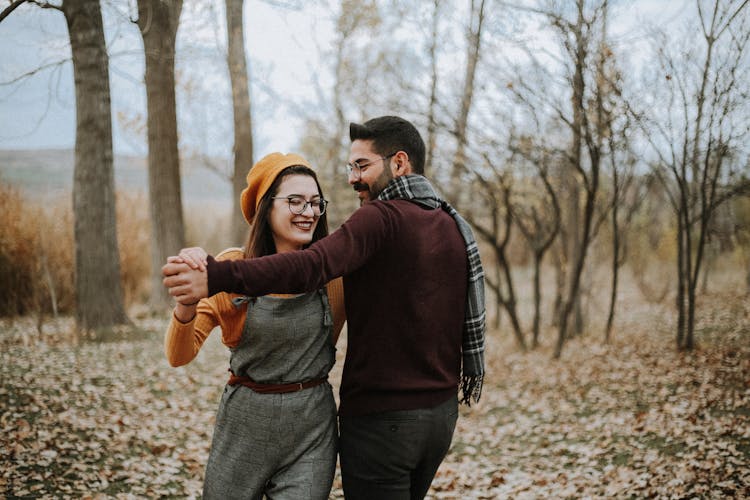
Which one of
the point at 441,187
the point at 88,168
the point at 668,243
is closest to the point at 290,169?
the point at 88,168

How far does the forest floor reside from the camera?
4371 mm

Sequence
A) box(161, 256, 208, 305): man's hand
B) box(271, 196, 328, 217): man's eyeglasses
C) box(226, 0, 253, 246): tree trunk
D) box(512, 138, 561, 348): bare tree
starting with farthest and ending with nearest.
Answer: box(226, 0, 253, 246): tree trunk → box(512, 138, 561, 348): bare tree → box(271, 196, 328, 217): man's eyeglasses → box(161, 256, 208, 305): man's hand

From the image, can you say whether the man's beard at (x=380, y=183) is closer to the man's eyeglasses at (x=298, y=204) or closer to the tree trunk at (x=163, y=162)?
the man's eyeglasses at (x=298, y=204)

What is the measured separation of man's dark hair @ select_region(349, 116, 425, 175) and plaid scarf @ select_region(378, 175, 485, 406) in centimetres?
12

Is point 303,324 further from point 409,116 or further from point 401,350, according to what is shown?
point 409,116

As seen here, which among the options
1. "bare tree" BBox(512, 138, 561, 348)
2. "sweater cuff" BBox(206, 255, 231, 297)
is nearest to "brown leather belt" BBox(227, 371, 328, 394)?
"sweater cuff" BBox(206, 255, 231, 297)

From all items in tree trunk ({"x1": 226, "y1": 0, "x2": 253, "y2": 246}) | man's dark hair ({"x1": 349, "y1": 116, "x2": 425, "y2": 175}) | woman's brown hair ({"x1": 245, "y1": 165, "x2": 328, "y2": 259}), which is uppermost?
tree trunk ({"x1": 226, "y1": 0, "x2": 253, "y2": 246})

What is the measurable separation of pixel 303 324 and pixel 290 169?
0.61 meters

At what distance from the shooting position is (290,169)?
2277 millimetres

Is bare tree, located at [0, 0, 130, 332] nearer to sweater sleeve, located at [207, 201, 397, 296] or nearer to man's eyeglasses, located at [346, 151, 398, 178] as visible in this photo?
man's eyeglasses, located at [346, 151, 398, 178]

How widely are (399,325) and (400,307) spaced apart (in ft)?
0.21

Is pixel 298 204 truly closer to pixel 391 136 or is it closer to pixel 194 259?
pixel 391 136

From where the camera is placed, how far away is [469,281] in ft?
7.47

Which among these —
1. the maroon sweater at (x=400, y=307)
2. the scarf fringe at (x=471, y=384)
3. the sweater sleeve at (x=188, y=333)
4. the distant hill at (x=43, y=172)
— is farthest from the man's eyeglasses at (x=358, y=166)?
the distant hill at (x=43, y=172)
